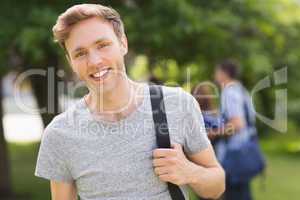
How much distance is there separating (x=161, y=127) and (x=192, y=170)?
0.69 ft

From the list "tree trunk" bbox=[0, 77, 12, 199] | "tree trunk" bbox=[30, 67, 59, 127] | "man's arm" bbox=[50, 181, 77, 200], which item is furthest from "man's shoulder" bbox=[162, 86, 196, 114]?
"tree trunk" bbox=[0, 77, 12, 199]

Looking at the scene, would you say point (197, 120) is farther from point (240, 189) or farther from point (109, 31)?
point (240, 189)

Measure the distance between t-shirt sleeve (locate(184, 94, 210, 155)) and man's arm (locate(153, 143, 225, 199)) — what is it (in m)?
0.03

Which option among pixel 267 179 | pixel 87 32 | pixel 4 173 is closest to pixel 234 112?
pixel 87 32

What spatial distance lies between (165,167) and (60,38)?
613 mm

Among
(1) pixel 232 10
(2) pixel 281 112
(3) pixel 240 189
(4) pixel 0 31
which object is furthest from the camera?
(2) pixel 281 112

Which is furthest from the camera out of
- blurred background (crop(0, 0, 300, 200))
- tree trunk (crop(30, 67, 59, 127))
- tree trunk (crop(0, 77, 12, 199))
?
tree trunk (crop(0, 77, 12, 199))

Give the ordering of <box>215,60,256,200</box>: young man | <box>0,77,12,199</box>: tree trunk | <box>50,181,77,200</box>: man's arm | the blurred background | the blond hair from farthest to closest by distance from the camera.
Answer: <box>0,77,12,199</box>: tree trunk < the blurred background < <box>215,60,256,200</box>: young man < <box>50,181,77,200</box>: man's arm < the blond hair

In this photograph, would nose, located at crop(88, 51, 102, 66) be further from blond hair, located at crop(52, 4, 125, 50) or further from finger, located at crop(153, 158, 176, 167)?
finger, located at crop(153, 158, 176, 167)

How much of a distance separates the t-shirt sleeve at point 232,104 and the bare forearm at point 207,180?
3519 mm

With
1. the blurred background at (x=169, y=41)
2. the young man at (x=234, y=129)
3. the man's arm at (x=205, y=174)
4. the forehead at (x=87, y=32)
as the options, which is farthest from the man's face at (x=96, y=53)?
the blurred background at (x=169, y=41)

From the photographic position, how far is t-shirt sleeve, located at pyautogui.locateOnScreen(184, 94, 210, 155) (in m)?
2.18

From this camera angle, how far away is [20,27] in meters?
6.21

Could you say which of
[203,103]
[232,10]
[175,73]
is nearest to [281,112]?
[175,73]
